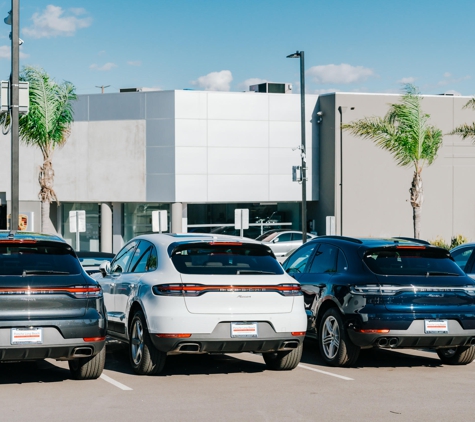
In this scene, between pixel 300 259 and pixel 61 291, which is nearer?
pixel 61 291

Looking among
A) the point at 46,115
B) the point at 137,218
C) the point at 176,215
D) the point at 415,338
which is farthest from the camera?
the point at 137,218

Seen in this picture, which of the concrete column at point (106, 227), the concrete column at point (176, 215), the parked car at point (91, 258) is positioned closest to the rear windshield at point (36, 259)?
the parked car at point (91, 258)

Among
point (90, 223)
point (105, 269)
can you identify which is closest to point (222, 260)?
point (105, 269)

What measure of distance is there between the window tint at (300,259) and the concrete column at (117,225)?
30564 millimetres

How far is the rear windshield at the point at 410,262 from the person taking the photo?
35.0 ft

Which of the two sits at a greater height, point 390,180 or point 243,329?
point 390,180

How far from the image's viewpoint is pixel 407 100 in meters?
33.0

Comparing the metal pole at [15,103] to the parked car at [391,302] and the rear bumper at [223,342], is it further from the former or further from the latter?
the rear bumper at [223,342]

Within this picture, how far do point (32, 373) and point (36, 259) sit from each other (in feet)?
5.42

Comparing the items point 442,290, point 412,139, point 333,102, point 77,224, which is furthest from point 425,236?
point 442,290

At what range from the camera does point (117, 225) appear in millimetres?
42906

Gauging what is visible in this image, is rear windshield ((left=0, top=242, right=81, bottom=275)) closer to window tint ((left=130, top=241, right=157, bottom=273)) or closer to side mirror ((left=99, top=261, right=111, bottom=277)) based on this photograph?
window tint ((left=130, top=241, right=157, bottom=273))

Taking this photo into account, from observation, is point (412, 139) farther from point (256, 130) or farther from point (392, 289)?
point (392, 289)

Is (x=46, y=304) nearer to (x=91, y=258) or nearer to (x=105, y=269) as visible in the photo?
(x=105, y=269)
